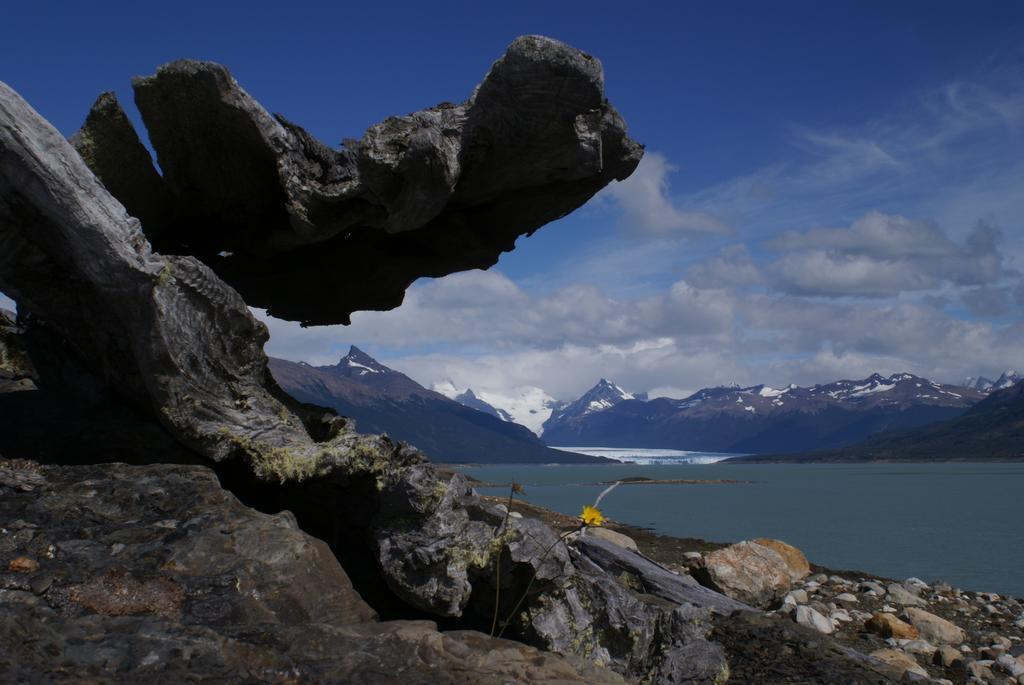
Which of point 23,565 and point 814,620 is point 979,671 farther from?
point 23,565

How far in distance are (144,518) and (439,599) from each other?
3.03m

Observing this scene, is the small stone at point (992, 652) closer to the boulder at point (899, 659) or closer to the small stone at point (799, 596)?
the boulder at point (899, 659)

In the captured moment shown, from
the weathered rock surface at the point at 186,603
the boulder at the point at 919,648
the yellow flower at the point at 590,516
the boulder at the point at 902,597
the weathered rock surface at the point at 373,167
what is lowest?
the boulder at the point at 919,648

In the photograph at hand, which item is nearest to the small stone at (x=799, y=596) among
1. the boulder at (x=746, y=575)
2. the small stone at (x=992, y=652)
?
the boulder at (x=746, y=575)

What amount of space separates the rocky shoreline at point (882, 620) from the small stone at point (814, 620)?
2 centimetres

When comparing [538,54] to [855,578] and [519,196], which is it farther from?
[855,578]

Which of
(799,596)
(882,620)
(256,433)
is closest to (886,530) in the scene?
(799,596)

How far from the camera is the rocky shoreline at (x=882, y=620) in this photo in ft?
32.3

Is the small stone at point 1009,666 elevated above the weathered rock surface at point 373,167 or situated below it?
below

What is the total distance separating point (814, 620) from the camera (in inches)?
577

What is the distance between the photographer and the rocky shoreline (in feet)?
32.3

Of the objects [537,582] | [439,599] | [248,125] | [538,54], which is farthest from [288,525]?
[538,54]

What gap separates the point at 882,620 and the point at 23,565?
551 inches

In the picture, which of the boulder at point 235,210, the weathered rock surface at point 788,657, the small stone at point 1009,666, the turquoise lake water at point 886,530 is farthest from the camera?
the turquoise lake water at point 886,530
